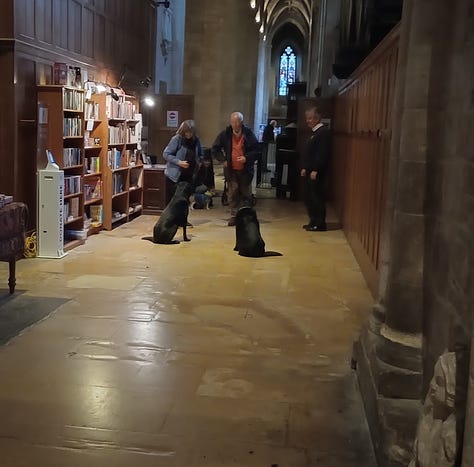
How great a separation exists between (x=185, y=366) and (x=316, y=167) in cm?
505

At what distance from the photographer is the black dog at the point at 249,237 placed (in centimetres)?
685

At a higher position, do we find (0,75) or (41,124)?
(0,75)

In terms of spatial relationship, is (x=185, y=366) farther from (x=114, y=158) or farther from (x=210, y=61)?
(x=210, y=61)

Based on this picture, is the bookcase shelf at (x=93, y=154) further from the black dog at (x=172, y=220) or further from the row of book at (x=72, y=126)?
the black dog at (x=172, y=220)

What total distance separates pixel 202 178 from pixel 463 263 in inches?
356

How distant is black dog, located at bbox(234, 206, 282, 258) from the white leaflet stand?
181 centimetres

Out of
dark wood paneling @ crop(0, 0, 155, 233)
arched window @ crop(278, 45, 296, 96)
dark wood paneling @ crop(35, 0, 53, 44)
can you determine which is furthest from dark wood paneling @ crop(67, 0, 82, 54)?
arched window @ crop(278, 45, 296, 96)

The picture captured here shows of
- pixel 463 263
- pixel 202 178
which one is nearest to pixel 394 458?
pixel 463 263

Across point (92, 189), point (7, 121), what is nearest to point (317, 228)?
point (92, 189)

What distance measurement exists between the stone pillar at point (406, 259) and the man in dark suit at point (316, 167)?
524 centimetres

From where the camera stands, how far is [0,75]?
6.27 metres

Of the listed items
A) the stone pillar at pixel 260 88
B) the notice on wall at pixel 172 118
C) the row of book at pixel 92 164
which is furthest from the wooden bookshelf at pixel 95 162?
the stone pillar at pixel 260 88

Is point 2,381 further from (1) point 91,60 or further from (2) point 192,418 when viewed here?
(1) point 91,60

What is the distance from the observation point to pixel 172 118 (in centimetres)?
1188
